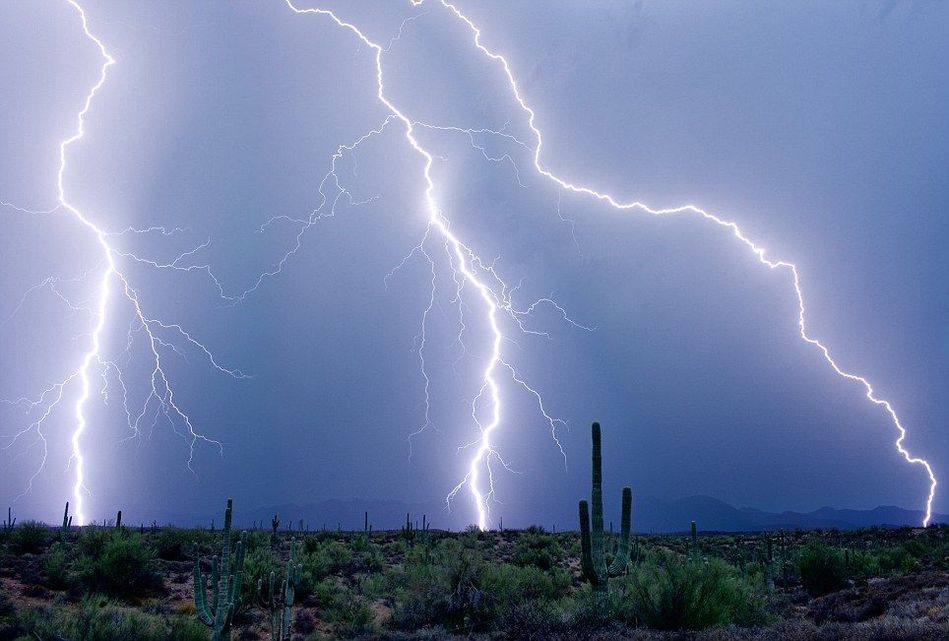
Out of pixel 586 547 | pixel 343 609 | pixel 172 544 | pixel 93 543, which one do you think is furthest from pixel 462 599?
pixel 172 544

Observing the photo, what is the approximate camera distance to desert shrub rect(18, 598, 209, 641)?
1016cm

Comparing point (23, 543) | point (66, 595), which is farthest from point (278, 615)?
point (23, 543)

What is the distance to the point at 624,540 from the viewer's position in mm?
11539

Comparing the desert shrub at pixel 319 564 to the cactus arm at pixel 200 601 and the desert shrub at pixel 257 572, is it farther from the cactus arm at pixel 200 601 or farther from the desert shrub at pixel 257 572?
the cactus arm at pixel 200 601

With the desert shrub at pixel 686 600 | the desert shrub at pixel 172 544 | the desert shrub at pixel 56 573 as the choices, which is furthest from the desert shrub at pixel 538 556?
the desert shrub at pixel 56 573

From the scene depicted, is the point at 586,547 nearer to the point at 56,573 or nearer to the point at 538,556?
the point at 538,556

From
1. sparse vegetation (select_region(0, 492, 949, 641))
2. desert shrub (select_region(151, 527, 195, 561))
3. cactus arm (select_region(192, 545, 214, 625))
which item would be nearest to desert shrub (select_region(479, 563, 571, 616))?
sparse vegetation (select_region(0, 492, 949, 641))

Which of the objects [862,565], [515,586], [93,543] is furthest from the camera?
[862,565]

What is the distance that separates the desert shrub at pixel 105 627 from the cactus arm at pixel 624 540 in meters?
7.18

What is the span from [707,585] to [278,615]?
945 centimetres

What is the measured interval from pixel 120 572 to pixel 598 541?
1325cm

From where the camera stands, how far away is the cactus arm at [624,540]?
11.2 metres

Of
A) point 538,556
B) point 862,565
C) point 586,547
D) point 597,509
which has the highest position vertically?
point 597,509

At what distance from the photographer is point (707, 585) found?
11.7 meters
